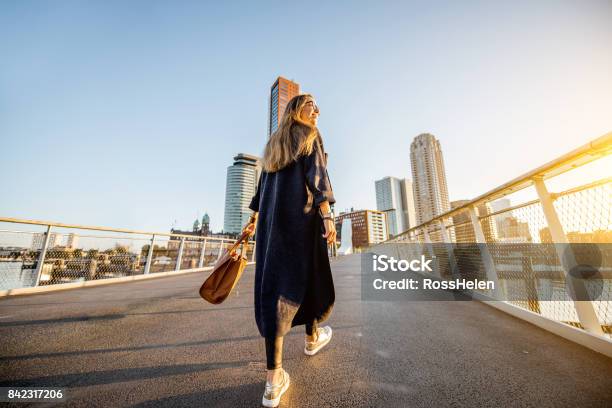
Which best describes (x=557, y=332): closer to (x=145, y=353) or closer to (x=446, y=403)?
(x=446, y=403)

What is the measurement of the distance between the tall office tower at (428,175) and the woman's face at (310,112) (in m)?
74.6

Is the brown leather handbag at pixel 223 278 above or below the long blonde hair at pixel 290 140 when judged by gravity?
below

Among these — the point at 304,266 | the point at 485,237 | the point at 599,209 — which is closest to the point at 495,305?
the point at 485,237

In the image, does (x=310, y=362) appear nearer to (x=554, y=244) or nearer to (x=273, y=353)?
(x=273, y=353)

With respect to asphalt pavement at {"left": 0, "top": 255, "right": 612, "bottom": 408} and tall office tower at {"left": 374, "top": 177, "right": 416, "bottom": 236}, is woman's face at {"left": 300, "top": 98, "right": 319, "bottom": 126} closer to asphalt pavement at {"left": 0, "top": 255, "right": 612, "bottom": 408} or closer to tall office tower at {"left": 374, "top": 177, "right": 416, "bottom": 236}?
asphalt pavement at {"left": 0, "top": 255, "right": 612, "bottom": 408}

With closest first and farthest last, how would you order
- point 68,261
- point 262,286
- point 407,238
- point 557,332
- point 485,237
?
point 262,286 < point 557,332 < point 485,237 < point 68,261 < point 407,238

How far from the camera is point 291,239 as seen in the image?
1.24 meters

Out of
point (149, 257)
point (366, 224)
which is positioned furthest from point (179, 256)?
point (366, 224)

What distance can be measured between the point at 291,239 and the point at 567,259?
226 cm

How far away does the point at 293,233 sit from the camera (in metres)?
1.25

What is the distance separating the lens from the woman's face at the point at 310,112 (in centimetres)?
154

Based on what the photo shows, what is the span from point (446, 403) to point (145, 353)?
1.83 m

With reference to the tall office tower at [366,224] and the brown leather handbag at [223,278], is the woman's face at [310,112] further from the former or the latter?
the tall office tower at [366,224]

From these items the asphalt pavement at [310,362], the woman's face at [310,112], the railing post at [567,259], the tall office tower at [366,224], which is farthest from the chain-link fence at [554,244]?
the tall office tower at [366,224]
